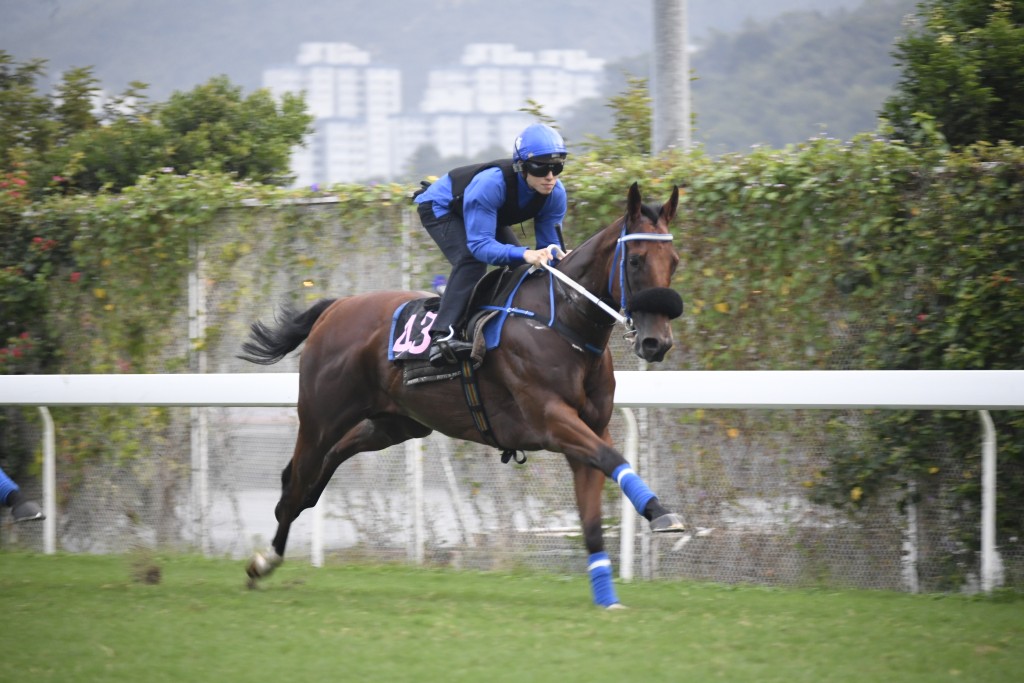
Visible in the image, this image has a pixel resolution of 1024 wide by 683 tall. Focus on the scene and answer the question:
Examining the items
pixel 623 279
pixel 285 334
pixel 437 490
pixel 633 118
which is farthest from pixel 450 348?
pixel 633 118

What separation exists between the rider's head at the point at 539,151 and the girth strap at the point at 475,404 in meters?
1.02

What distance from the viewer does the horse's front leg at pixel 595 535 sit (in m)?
5.26

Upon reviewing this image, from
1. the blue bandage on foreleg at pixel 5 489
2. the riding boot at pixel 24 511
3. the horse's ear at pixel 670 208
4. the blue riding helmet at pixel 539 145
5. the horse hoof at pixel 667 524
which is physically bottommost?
the riding boot at pixel 24 511

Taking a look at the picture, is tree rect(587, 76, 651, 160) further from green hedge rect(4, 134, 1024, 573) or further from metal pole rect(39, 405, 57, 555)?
metal pole rect(39, 405, 57, 555)

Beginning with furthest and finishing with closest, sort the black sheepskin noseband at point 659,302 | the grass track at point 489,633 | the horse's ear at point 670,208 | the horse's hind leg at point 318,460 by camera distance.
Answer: the horse's hind leg at point 318,460
the horse's ear at point 670,208
the black sheepskin noseband at point 659,302
the grass track at point 489,633

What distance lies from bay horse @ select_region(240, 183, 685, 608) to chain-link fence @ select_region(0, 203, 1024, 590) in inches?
45.9

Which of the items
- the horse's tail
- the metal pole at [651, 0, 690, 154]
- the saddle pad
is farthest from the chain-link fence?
the metal pole at [651, 0, 690, 154]

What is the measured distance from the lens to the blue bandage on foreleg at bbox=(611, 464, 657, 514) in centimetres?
483

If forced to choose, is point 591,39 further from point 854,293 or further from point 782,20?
point 854,293

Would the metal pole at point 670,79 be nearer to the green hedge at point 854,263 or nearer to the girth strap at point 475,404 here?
the green hedge at point 854,263

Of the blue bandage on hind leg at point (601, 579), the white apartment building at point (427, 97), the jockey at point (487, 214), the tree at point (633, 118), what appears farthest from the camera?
the white apartment building at point (427, 97)

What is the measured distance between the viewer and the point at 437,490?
25.1 feet

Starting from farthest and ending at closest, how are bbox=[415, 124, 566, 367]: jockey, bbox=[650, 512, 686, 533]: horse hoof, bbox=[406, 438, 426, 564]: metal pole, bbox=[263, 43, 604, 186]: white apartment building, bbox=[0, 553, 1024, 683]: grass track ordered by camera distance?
bbox=[263, 43, 604, 186]: white apartment building → bbox=[406, 438, 426, 564]: metal pole → bbox=[415, 124, 566, 367]: jockey → bbox=[650, 512, 686, 533]: horse hoof → bbox=[0, 553, 1024, 683]: grass track

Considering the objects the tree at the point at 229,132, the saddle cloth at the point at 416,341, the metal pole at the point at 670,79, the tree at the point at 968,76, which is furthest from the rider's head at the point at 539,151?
the tree at the point at 229,132
